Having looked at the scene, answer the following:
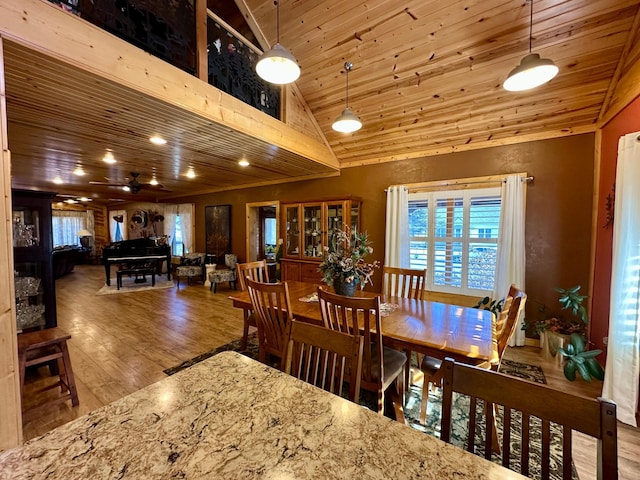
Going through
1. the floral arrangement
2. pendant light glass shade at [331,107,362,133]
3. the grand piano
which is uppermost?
pendant light glass shade at [331,107,362,133]

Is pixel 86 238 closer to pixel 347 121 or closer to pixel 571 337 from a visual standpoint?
pixel 347 121

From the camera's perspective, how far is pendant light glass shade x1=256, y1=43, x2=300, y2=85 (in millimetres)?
1812

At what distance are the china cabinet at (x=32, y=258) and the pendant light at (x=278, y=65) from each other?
218cm

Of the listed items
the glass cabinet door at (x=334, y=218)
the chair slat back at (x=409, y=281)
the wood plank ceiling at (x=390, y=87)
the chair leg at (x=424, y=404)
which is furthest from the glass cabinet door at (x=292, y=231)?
the chair leg at (x=424, y=404)

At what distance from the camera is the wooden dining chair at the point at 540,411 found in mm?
711

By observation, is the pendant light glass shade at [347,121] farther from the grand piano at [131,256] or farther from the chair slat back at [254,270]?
the grand piano at [131,256]

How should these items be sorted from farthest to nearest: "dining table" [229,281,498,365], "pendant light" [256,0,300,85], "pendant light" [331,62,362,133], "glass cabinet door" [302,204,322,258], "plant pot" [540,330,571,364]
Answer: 1. "glass cabinet door" [302,204,322,258]
2. "plant pot" [540,330,571,364]
3. "pendant light" [331,62,362,133]
4. "pendant light" [256,0,300,85]
5. "dining table" [229,281,498,365]

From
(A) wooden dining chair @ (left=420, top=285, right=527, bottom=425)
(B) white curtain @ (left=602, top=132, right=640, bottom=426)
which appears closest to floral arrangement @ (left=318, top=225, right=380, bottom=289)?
(A) wooden dining chair @ (left=420, top=285, right=527, bottom=425)

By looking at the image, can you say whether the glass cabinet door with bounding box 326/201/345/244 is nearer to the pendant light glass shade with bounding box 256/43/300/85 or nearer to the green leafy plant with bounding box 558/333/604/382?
the pendant light glass shade with bounding box 256/43/300/85

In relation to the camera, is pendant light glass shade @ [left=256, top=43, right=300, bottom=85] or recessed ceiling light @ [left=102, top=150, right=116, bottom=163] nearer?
pendant light glass shade @ [left=256, top=43, right=300, bottom=85]

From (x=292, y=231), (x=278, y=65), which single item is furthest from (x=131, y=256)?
(x=278, y=65)

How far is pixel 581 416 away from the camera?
760 mm

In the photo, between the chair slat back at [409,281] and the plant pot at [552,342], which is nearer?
the chair slat back at [409,281]

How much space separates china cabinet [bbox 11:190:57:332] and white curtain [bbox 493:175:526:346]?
4.74 m
